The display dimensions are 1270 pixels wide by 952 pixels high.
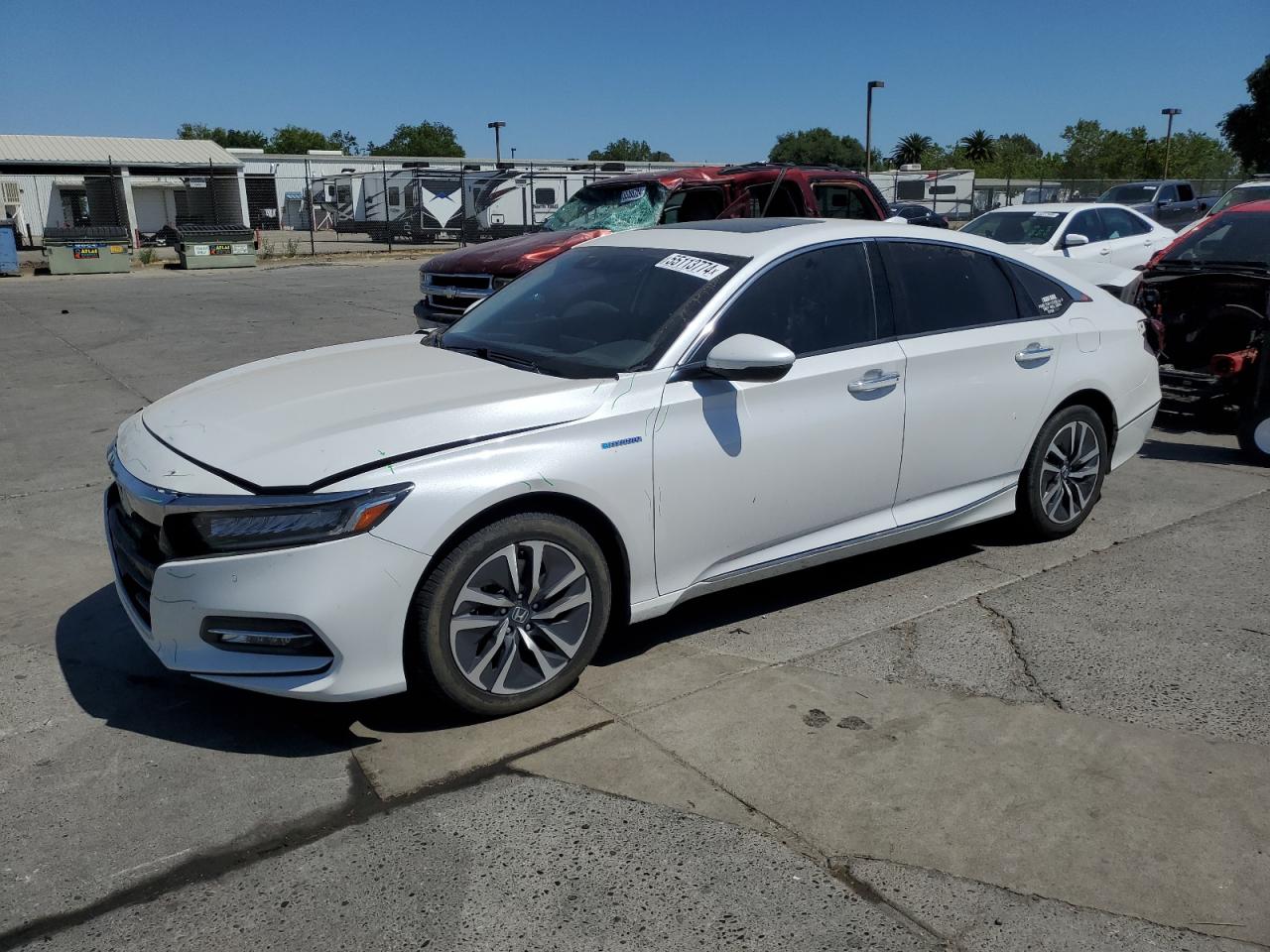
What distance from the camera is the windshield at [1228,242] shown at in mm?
8352

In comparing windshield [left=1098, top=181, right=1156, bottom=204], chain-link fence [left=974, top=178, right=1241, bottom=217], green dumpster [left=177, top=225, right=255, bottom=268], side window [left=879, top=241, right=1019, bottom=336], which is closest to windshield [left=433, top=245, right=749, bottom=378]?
side window [left=879, top=241, right=1019, bottom=336]

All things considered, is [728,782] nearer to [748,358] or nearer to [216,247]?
[748,358]

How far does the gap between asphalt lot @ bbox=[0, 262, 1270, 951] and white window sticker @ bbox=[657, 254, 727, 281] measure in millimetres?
1495

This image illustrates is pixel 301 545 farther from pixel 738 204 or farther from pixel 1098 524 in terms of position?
pixel 738 204

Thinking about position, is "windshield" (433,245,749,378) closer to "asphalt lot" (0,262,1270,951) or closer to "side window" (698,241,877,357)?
"side window" (698,241,877,357)

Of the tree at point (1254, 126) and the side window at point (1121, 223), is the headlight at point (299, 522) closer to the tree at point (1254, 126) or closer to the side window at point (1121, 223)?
the side window at point (1121, 223)

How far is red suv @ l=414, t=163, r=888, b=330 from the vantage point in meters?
10.1

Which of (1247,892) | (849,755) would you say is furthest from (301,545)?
(1247,892)

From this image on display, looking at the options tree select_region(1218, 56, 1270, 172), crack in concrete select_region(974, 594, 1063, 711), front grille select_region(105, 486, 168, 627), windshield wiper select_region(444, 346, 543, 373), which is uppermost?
tree select_region(1218, 56, 1270, 172)

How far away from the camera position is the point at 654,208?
36.9 feet

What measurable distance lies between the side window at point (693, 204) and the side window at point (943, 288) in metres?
6.31

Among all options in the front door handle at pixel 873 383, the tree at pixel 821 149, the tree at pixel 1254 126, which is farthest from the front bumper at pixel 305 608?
the tree at pixel 821 149

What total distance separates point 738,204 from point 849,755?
321 inches

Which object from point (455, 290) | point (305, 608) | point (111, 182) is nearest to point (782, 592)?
point (305, 608)
